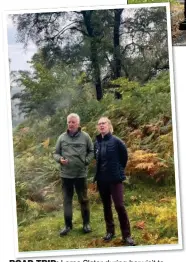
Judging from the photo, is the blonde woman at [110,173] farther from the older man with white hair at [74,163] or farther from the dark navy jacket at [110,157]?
the older man with white hair at [74,163]

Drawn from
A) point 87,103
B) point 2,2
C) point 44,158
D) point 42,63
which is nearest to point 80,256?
point 44,158

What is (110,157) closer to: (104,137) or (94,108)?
(104,137)

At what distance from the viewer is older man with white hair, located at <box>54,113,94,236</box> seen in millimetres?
7613

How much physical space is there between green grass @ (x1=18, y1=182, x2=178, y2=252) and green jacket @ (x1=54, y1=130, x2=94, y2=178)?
14.9 inches

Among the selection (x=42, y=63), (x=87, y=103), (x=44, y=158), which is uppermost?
(x=42, y=63)

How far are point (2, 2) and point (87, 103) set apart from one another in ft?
5.24

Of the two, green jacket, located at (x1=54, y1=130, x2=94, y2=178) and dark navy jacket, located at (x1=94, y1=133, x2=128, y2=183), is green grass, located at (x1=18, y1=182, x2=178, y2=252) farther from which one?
green jacket, located at (x1=54, y1=130, x2=94, y2=178)

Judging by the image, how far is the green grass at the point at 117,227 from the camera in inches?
304

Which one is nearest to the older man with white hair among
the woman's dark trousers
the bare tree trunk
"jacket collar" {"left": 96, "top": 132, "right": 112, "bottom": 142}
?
"jacket collar" {"left": 96, "top": 132, "right": 112, "bottom": 142}

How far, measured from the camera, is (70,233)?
777 centimetres

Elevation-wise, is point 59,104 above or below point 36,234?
above

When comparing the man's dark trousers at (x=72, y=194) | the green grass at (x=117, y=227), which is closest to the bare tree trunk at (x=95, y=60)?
the man's dark trousers at (x=72, y=194)

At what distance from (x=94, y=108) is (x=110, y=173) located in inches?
32.7

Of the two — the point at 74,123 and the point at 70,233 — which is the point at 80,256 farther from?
the point at 74,123
